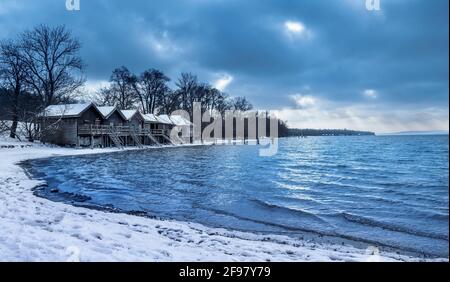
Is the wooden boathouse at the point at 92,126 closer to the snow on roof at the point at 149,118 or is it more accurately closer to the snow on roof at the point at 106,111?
the snow on roof at the point at 106,111

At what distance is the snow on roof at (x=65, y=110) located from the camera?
143 feet

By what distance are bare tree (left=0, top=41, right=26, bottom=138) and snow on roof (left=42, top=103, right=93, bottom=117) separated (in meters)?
3.90

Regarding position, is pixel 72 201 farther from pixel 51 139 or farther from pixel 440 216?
pixel 51 139

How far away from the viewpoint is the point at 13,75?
43.2 m

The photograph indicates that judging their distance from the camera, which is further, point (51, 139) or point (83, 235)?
point (51, 139)

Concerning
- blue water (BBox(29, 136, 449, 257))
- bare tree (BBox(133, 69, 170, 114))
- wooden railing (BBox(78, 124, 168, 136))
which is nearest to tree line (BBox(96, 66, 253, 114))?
bare tree (BBox(133, 69, 170, 114))

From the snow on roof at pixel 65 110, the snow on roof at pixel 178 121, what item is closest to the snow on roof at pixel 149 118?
the snow on roof at pixel 178 121

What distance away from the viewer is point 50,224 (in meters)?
6.94

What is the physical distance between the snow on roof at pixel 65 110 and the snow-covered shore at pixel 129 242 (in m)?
37.8

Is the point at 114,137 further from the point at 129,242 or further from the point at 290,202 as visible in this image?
the point at 129,242

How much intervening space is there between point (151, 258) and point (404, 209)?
32.2 feet

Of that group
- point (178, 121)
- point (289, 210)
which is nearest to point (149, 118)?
point (178, 121)

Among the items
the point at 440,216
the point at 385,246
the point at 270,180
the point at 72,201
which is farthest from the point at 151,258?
the point at 270,180
